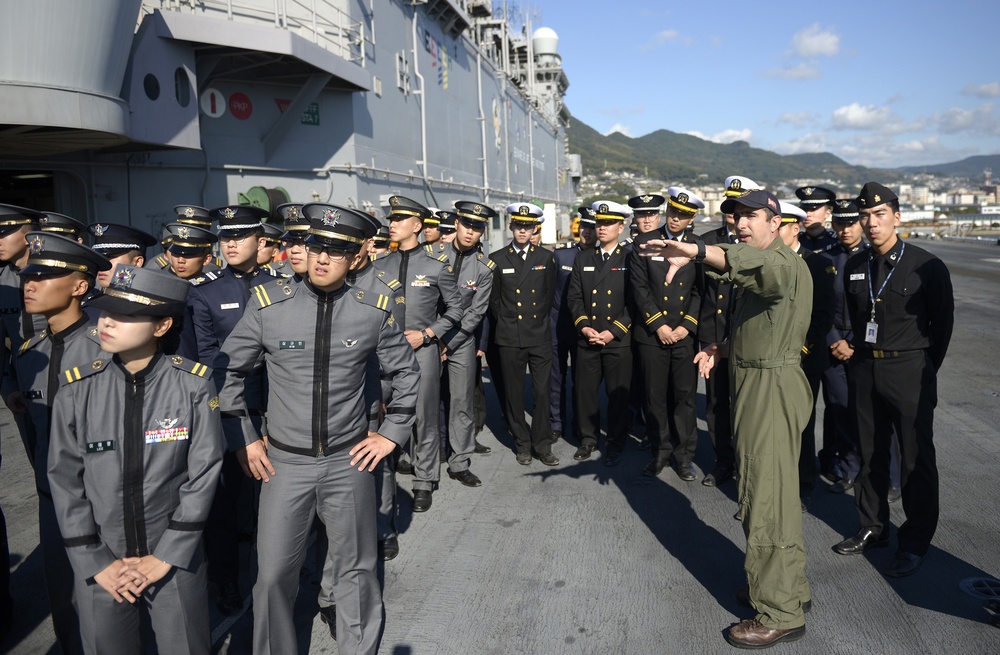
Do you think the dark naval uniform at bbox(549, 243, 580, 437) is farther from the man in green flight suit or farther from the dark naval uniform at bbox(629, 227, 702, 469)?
the man in green flight suit

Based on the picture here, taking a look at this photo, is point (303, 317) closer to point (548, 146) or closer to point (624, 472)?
point (624, 472)

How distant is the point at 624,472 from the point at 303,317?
136 inches

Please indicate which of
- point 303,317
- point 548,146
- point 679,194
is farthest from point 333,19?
point 548,146

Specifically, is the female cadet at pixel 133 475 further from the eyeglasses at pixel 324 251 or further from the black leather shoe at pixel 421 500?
the black leather shoe at pixel 421 500

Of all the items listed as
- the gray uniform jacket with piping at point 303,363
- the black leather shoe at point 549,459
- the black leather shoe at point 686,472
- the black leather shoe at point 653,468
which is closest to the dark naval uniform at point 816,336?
the black leather shoe at point 686,472

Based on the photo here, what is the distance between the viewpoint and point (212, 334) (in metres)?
4.03

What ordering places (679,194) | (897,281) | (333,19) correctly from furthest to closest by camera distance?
(333,19), (679,194), (897,281)

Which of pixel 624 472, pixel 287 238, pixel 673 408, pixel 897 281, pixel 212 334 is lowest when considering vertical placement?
pixel 624 472

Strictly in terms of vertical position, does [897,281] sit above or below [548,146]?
below

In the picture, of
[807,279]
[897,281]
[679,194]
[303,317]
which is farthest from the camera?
[679,194]

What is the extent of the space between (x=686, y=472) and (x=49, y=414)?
13.9ft

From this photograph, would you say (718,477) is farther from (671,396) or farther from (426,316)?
(426,316)

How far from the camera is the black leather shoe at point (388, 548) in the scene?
401cm

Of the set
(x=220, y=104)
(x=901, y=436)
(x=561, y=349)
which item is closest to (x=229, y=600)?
(x=901, y=436)
